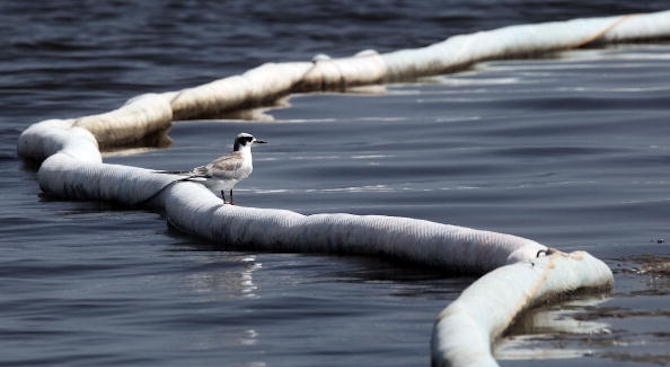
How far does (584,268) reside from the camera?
9883 millimetres

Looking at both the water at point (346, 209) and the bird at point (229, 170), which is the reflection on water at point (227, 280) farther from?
the bird at point (229, 170)

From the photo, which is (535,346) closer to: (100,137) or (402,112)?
(100,137)

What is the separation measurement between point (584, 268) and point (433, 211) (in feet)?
10.4

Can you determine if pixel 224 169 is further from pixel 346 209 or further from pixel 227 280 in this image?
pixel 227 280

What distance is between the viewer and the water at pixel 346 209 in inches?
363

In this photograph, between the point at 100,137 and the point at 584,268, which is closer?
the point at 584,268

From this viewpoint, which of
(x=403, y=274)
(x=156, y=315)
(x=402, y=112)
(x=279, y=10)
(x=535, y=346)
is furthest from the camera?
(x=279, y=10)

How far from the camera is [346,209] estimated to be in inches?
521

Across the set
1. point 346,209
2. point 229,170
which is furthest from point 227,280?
point 346,209

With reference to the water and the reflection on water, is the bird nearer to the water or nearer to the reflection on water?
the water

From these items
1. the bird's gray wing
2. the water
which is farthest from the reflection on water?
the bird's gray wing

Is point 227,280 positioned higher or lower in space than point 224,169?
lower

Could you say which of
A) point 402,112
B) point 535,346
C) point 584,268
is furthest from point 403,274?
point 402,112

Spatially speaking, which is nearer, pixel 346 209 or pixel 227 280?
pixel 227 280
